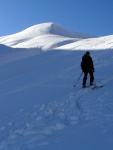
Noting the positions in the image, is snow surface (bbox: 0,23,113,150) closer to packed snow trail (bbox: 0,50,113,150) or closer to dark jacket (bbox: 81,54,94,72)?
packed snow trail (bbox: 0,50,113,150)

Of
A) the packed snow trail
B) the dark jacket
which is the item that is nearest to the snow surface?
the packed snow trail

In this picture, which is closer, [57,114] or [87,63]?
[57,114]

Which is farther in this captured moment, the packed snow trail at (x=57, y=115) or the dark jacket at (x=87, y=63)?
the dark jacket at (x=87, y=63)

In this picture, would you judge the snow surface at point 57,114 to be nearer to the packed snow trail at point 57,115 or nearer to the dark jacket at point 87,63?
the packed snow trail at point 57,115

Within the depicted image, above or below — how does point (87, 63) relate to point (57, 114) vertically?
above

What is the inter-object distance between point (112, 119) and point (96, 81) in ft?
22.0

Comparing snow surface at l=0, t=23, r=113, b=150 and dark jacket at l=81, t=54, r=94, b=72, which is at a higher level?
dark jacket at l=81, t=54, r=94, b=72

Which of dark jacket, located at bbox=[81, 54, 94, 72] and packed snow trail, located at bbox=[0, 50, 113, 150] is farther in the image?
dark jacket, located at bbox=[81, 54, 94, 72]

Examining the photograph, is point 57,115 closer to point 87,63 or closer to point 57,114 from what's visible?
point 57,114

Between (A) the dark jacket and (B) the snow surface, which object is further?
(A) the dark jacket

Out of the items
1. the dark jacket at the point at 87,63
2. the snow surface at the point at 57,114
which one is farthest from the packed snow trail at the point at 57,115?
the dark jacket at the point at 87,63

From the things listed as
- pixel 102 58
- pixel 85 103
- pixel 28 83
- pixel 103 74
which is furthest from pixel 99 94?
pixel 102 58

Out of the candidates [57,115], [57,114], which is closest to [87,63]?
[57,114]

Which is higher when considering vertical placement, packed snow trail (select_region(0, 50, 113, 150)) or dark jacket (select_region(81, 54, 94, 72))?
dark jacket (select_region(81, 54, 94, 72))
